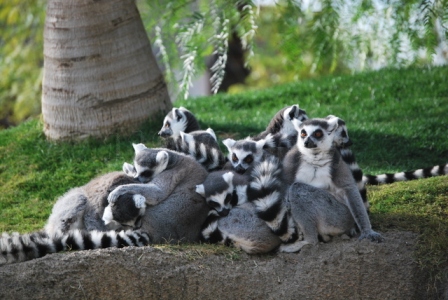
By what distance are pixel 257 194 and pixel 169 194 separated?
36.9 inches

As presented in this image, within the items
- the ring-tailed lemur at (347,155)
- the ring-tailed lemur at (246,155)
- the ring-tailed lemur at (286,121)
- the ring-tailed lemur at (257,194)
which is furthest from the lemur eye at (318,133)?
the ring-tailed lemur at (286,121)

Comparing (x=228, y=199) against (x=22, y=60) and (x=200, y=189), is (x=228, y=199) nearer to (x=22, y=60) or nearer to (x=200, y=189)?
(x=200, y=189)

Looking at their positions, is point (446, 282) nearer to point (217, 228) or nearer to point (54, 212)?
point (217, 228)

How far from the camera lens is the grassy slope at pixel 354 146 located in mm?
6562

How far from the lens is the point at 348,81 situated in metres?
11.9

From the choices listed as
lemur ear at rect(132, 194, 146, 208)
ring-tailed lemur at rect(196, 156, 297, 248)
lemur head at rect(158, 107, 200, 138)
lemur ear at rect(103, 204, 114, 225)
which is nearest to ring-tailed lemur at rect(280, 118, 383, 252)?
ring-tailed lemur at rect(196, 156, 297, 248)

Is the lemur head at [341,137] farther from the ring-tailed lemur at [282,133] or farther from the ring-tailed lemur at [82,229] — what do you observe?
the ring-tailed lemur at [82,229]

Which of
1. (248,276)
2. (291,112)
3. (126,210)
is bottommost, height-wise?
(248,276)

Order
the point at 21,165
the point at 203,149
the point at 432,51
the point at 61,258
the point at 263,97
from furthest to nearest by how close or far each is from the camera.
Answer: the point at 263,97 → the point at 21,165 → the point at 432,51 → the point at 203,149 → the point at 61,258

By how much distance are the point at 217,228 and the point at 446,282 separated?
200 centimetres

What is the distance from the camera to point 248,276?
18.0 ft

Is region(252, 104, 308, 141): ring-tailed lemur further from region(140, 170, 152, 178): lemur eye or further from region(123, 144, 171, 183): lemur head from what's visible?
region(140, 170, 152, 178): lemur eye

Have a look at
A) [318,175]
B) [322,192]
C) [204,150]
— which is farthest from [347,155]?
[204,150]

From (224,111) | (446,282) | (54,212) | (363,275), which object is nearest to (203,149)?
(54,212)
